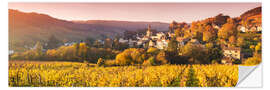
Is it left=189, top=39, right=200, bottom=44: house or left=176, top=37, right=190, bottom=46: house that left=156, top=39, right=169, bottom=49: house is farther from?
left=189, top=39, right=200, bottom=44: house

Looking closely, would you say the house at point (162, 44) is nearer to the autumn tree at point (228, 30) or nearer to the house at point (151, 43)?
the house at point (151, 43)

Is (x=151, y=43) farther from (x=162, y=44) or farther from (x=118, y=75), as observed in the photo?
(x=118, y=75)

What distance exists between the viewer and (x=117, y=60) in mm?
5270

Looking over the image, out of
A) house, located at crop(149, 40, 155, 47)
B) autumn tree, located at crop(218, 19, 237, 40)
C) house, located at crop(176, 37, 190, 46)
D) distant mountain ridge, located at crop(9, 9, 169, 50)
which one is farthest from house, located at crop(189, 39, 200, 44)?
house, located at crop(149, 40, 155, 47)

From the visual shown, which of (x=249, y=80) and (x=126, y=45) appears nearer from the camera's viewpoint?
(x=249, y=80)

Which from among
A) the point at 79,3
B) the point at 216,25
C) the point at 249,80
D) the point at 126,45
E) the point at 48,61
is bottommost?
the point at 249,80

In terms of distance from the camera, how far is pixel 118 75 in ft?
16.7

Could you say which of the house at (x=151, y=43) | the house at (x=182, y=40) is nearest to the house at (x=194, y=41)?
the house at (x=182, y=40)

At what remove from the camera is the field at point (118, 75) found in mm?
4973

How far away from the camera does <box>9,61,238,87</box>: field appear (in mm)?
4973
